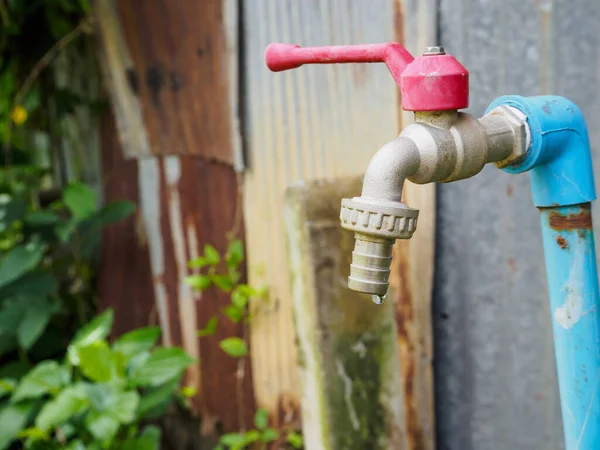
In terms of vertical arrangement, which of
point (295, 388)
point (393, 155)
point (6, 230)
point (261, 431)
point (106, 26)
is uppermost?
point (106, 26)

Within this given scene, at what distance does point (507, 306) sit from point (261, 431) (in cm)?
106

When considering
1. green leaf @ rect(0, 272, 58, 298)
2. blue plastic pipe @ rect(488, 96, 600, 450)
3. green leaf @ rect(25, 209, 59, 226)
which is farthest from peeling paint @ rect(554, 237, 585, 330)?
green leaf @ rect(25, 209, 59, 226)

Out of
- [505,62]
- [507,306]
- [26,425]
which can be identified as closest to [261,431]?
[26,425]

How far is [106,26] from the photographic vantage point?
9.07ft

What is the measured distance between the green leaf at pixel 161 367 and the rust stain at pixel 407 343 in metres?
0.75

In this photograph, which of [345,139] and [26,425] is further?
[26,425]

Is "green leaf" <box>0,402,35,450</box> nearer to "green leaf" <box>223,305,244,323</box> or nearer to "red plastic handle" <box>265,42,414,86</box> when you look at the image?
"green leaf" <box>223,305,244,323</box>

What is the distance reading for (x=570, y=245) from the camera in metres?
0.98

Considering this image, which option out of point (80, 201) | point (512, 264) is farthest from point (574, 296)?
point (80, 201)

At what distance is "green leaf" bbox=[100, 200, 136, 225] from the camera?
2.74 meters

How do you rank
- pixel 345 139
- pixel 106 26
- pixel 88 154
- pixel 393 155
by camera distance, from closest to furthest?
pixel 393 155
pixel 345 139
pixel 106 26
pixel 88 154

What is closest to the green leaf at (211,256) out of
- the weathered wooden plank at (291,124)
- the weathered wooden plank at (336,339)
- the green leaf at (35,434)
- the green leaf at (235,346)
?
the weathered wooden plank at (291,124)

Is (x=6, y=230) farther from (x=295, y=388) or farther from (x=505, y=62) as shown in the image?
(x=505, y=62)

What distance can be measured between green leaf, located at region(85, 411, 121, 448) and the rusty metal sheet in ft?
2.79
